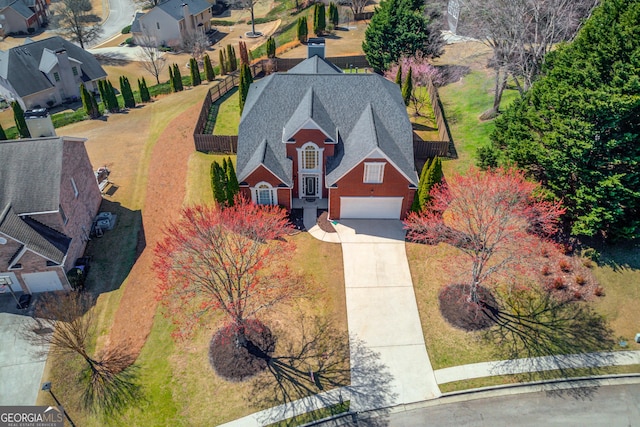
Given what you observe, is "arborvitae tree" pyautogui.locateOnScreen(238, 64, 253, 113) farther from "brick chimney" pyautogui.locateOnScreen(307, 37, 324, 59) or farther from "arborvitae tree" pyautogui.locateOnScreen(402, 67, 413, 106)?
"arborvitae tree" pyautogui.locateOnScreen(402, 67, 413, 106)

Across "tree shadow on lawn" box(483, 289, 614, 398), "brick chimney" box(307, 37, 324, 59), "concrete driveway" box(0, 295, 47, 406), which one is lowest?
"concrete driveway" box(0, 295, 47, 406)

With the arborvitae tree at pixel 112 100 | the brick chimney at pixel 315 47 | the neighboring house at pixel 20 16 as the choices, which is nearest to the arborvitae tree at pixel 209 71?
the arborvitae tree at pixel 112 100

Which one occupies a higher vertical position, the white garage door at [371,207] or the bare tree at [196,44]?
the white garage door at [371,207]

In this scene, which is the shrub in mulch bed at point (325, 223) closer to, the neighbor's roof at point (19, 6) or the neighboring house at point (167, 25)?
the neighboring house at point (167, 25)

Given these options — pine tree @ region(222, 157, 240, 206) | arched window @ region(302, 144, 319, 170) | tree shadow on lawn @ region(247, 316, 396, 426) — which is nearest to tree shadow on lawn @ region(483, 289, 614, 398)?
tree shadow on lawn @ region(247, 316, 396, 426)

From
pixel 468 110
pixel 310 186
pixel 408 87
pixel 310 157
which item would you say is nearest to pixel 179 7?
pixel 408 87

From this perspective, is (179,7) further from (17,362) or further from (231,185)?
(17,362)
